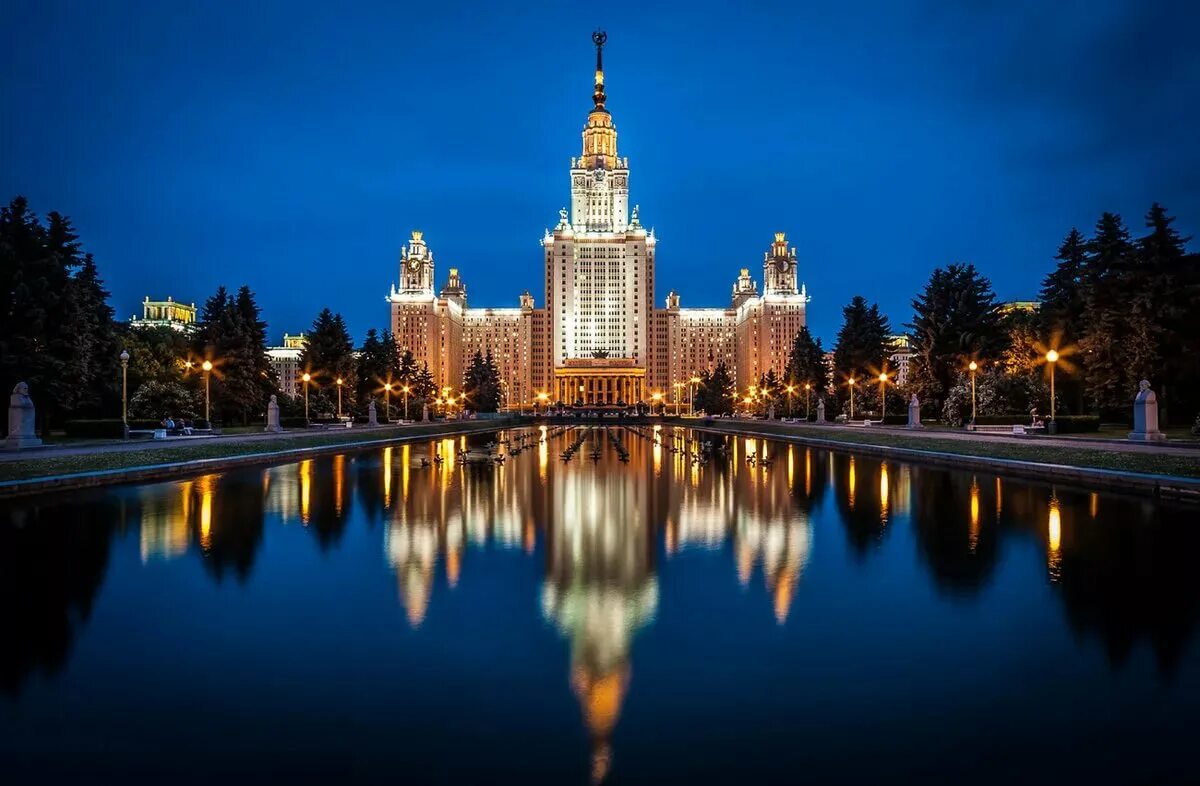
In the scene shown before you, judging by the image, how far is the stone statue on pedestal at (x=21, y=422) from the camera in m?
29.7

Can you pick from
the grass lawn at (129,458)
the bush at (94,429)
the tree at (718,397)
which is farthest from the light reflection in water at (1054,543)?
the tree at (718,397)

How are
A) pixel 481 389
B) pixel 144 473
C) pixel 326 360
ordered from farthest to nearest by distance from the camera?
pixel 481 389 < pixel 326 360 < pixel 144 473

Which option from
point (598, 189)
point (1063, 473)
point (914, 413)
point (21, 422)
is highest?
point (598, 189)

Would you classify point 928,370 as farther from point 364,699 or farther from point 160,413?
point 364,699

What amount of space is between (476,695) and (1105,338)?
44072 millimetres

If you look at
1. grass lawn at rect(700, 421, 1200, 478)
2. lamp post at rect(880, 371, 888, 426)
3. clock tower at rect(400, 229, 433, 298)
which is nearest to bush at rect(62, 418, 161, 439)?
grass lawn at rect(700, 421, 1200, 478)

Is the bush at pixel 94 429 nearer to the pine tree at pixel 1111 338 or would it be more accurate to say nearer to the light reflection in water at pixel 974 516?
the light reflection in water at pixel 974 516

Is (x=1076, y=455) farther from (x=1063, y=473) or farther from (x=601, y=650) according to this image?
(x=601, y=650)

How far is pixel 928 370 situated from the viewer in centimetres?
5616

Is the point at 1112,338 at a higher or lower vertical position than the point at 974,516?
higher

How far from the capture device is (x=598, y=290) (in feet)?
566

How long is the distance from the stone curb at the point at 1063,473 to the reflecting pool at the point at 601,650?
3.11 meters

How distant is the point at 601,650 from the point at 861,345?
68.6 meters

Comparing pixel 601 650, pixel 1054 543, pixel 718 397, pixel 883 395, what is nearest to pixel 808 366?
pixel 883 395
